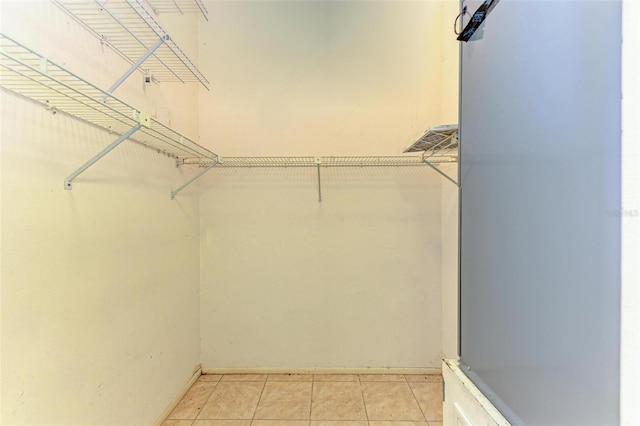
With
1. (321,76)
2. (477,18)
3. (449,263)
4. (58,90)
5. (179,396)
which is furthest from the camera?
(321,76)

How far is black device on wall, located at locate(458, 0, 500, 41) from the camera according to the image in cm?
63

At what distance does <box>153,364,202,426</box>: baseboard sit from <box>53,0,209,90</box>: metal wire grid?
1.93 metres

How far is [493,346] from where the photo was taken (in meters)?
0.61

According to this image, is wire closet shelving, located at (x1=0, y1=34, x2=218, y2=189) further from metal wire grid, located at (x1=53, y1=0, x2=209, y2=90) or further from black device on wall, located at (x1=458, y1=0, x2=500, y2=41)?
black device on wall, located at (x1=458, y1=0, x2=500, y2=41)

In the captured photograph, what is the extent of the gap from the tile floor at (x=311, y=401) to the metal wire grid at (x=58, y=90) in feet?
5.36

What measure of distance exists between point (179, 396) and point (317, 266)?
1.23 m

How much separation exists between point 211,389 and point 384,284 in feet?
4.73

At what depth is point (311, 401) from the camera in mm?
1788

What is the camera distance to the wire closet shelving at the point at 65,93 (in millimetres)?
735

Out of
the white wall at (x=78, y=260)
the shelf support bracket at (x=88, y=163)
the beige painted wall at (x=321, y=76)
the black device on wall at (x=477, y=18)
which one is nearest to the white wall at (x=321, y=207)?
the beige painted wall at (x=321, y=76)

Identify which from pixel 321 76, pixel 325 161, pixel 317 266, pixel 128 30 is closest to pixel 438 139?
pixel 325 161

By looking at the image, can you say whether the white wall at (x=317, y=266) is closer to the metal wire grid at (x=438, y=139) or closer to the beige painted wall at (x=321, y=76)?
the beige painted wall at (x=321, y=76)
